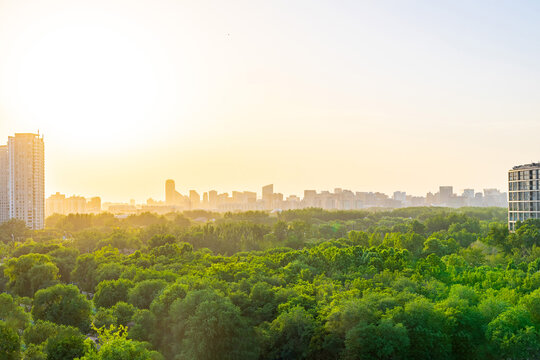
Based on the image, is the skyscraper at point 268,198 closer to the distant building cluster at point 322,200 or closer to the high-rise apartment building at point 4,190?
the distant building cluster at point 322,200

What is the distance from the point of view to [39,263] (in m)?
29.6

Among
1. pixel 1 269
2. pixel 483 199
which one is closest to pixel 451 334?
pixel 1 269

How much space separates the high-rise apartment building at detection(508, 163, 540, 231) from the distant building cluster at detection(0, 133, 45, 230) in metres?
51.6

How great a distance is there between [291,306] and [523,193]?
2609cm

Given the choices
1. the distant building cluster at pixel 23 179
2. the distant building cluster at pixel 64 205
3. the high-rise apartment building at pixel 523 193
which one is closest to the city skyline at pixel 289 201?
the distant building cluster at pixel 64 205

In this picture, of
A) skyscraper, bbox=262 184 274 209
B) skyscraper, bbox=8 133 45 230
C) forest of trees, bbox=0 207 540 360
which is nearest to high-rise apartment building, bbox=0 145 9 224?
skyscraper, bbox=8 133 45 230

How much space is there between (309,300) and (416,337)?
15.2ft

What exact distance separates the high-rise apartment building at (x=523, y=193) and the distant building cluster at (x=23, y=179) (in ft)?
169

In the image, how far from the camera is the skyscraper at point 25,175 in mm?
58938

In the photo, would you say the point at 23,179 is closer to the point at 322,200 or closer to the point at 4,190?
the point at 4,190

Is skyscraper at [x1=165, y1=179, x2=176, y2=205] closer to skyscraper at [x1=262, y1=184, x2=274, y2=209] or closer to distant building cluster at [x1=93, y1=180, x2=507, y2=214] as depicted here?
distant building cluster at [x1=93, y1=180, x2=507, y2=214]

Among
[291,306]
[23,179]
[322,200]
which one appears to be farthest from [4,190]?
[322,200]

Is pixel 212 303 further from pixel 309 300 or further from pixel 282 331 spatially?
pixel 309 300

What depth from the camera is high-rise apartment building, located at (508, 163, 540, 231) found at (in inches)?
1433
